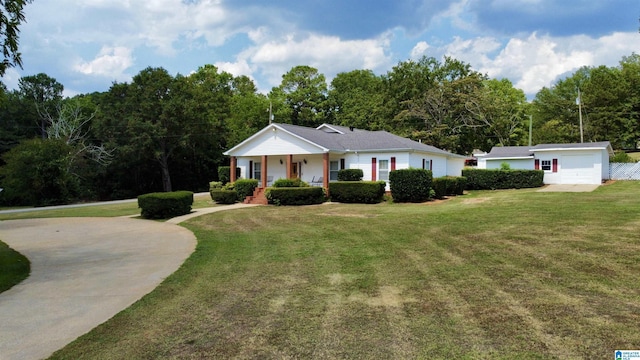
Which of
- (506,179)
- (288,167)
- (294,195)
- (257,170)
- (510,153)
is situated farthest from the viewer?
(510,153)

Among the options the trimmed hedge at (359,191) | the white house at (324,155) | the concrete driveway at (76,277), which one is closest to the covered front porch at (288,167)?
the white house at (324,155)

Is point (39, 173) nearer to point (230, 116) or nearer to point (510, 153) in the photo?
point (230, 116)

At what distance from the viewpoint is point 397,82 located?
42250mm

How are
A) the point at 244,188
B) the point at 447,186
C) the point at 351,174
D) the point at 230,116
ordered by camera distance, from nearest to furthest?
1. the point at 447,186
2. the point at 351,174
3. the point at 244,188
4. the point at 230,116

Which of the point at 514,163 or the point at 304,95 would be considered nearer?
the point at 514,163

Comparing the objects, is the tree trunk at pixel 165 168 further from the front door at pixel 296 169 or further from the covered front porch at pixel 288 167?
the front door at pixel 296 169

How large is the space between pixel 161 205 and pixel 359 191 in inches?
379

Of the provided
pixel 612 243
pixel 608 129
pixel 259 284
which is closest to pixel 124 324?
pixel 259 284

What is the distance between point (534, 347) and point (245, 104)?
43.6 metres

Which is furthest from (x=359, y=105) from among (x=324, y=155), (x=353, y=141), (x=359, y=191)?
(x=359, y=191)

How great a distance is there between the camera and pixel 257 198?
76.5 ft

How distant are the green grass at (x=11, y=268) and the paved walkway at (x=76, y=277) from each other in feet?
0.54

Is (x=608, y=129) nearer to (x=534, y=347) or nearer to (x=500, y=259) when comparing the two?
(x=500, y=259)

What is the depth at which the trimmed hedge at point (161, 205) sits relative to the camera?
55.8 feet
